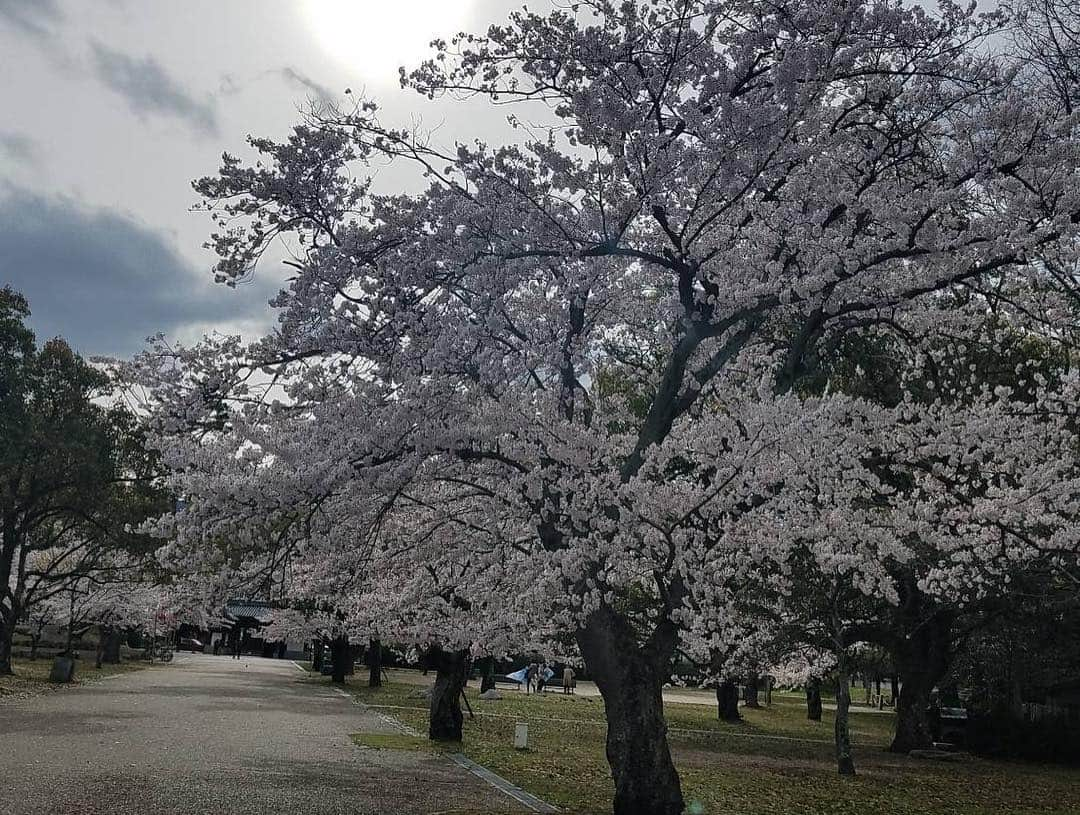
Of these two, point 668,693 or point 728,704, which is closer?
point 728,704

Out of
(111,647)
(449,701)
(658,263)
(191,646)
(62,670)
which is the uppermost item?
(658,263)

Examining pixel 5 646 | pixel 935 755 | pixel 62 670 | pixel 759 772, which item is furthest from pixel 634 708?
pixel 5 646

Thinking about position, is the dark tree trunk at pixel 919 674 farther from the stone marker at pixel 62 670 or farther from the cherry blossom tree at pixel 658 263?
the stone marker at pixel 62 670

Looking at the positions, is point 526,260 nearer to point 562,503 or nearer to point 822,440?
point 562,503

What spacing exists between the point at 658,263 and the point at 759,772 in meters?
11.3

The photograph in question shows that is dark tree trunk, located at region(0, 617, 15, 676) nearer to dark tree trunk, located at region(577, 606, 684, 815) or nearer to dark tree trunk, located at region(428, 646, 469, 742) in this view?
dark tree trunk, located at region(428, 646, 469, 742)

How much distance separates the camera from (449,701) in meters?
17.3

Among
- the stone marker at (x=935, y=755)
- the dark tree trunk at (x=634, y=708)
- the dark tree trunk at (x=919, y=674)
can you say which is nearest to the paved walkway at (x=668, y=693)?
the dark tree trunk at (x=919, y=674)

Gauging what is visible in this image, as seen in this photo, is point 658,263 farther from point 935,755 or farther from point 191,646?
point 191,646

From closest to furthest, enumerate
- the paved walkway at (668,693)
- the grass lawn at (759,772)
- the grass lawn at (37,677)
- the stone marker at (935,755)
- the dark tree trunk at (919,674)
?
1. the grass lawn at (759,772)
2. the stone marker at (935,755)
3. the dark tree trunk at (919,674)
4. the grass lawn at (37,677)
5. the paved walkway at (668,693)

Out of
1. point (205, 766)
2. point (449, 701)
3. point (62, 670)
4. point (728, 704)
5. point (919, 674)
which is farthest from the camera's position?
point (728, 704)

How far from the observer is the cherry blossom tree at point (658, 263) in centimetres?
807

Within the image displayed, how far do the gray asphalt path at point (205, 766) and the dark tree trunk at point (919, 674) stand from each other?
42.8 feet

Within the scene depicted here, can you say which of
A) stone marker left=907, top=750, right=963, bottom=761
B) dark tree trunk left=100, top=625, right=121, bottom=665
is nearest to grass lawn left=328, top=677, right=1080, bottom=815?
stone marker left=907, top=750, right=963, bottom=761
